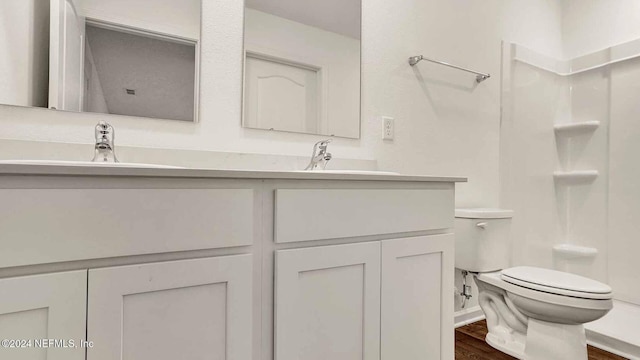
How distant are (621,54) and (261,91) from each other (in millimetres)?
2487

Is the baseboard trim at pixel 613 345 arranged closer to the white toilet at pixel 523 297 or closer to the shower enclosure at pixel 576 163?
the shower enclosure at pixel 576 163

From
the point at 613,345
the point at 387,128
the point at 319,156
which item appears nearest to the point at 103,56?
the point at 319,156

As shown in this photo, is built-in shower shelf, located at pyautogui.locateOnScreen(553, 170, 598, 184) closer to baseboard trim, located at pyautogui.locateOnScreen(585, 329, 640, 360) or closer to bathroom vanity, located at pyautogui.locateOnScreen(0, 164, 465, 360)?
baseboard trim, located at pyautogui.locateOnScreen(585, 329, 640, 360)

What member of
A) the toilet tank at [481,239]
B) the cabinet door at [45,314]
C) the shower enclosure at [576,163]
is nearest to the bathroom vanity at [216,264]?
the cabinet door at [45,314]

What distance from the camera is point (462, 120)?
206 centimetres

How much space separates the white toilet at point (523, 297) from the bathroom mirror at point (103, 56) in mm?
1488

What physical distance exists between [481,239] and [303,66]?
1.25 metres

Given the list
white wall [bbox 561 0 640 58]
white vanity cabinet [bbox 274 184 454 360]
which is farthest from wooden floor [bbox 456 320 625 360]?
white wall [bbox 561 0 640 58]

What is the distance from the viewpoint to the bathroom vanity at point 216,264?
0.64 meters

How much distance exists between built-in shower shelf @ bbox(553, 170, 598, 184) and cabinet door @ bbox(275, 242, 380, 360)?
2.18 meters

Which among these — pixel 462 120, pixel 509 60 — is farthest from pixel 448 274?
pixel 509 60

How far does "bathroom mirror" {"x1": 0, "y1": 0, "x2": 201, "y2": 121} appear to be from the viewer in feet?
3.41

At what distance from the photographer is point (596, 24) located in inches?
97.2

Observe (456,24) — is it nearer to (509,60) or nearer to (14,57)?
(509,60)
